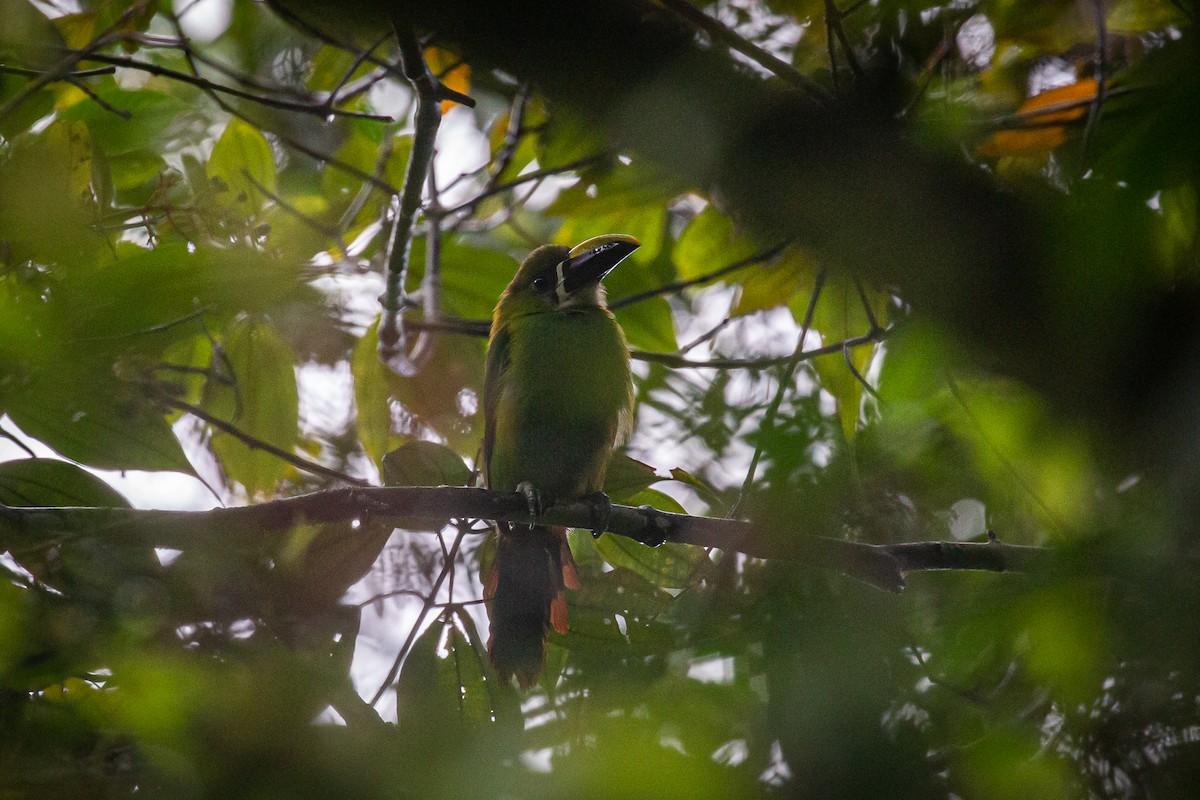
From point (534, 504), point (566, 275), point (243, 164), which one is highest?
point (243, 164)

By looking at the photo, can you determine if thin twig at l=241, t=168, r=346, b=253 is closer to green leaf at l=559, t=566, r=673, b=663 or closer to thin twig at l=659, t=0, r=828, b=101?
thin twig at l=659, t=0, r=828, b=101

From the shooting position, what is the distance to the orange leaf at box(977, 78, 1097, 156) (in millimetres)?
2107

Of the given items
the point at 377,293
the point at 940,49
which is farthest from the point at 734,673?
the point at 377,293

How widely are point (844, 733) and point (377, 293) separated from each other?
101 inches

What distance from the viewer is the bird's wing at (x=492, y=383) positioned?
3.27 meters

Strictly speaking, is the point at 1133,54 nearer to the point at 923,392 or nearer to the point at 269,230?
the point at 923,392

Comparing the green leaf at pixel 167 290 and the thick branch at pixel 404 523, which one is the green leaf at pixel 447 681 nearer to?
the thick branch at pixel 404 523

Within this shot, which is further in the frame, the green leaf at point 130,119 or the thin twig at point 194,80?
the green leaf at point 130,119

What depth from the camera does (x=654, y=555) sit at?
94.0 inches

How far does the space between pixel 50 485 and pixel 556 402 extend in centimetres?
158

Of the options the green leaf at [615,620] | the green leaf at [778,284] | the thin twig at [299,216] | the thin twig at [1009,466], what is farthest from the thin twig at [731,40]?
the thin twig at [299,216]

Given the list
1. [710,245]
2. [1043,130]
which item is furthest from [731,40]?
[710,245]

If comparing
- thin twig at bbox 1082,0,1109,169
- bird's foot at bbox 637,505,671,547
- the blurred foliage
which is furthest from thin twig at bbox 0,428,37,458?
thin twig at bbox 1082,0,1109,169

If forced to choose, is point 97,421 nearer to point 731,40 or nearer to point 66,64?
point 66,64
